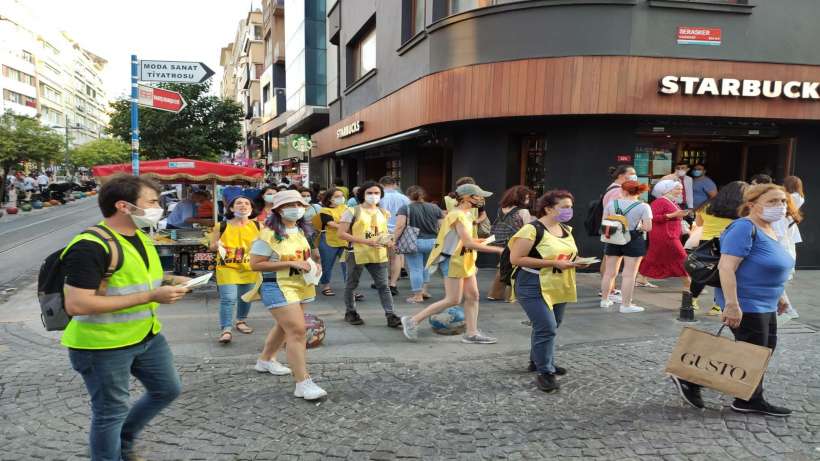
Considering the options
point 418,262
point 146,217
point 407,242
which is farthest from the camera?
point 418,262

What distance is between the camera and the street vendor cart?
8336 mm

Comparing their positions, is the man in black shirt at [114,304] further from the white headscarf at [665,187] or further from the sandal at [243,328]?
the white headscarf at [665,187]

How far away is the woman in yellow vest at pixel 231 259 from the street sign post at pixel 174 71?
373 centimetres

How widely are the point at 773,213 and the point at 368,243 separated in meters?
3.87

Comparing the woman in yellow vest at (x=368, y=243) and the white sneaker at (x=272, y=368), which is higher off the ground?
the woman in yellow vest at (x=368, y=243)

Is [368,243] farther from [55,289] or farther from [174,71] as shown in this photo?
[174,71]

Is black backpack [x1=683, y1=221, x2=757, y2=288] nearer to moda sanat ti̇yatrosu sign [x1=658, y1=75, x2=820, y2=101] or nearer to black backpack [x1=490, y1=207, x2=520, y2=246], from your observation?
black backpack [x1=490, y1=207, x2=520, y2=246]

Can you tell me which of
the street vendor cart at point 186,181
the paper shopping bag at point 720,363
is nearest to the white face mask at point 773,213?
the paper shopping bag at point 720,363

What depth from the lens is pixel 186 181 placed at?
32.9 feet

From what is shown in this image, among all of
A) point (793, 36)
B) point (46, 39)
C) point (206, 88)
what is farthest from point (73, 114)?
point (793, 36)

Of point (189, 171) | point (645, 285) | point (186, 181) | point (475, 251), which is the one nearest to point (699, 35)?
point (645, 285)

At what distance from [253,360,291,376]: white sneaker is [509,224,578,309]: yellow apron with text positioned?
226cm

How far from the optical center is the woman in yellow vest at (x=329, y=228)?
27.0 feet

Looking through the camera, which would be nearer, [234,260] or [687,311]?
[234,260]
